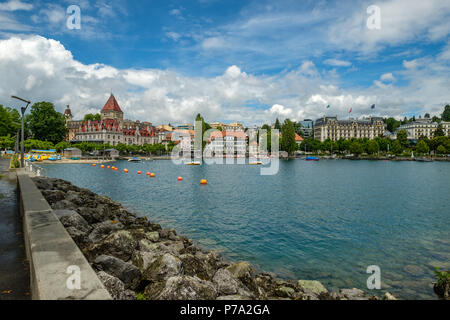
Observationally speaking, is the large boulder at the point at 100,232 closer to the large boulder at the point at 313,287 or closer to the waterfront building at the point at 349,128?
the large boulder at the point at 313,287

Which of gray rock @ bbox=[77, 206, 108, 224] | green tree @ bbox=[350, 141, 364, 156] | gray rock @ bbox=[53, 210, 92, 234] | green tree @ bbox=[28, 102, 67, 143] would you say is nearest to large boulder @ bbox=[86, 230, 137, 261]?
gray rock @ bbox=[53, 210, 92, 234]

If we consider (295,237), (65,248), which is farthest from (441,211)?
(65,248)

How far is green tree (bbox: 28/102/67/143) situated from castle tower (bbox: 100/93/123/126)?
3933cm

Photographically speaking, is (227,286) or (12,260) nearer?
(12,260)

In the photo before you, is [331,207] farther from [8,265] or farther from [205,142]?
[205,142]

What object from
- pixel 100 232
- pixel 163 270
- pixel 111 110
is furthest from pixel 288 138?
pixel 163 270

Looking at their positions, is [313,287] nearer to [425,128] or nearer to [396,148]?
[396,148]

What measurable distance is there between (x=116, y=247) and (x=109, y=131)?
136786 mm

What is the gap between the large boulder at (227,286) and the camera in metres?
7.40

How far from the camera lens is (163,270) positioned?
7387 millimetres

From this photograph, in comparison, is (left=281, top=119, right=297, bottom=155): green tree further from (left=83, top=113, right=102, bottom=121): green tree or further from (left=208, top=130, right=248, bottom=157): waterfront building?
(left=83, top=113, right=102, bottom=121): green tree

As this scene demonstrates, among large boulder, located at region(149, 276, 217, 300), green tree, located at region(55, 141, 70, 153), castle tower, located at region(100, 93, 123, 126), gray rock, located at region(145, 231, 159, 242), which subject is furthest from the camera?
castle tower, located at region(100, 93, 123, 126)

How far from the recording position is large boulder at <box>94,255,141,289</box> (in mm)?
6871

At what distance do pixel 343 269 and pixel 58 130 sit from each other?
11885cm
